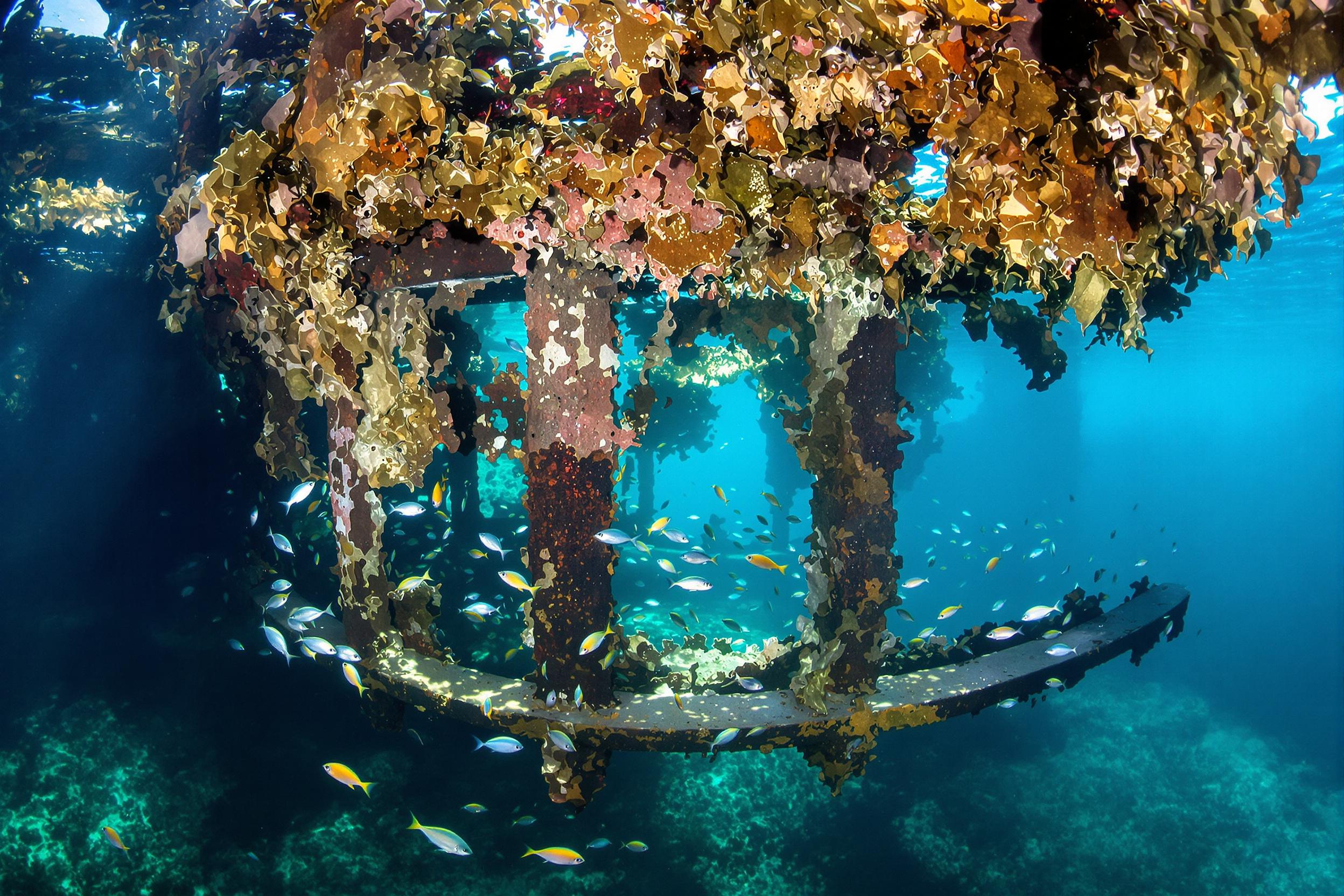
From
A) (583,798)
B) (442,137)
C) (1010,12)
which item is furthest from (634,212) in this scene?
(583,798)

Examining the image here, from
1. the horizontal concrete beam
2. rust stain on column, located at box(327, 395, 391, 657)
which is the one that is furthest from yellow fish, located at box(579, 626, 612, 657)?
rust stain on column, located at box(327, 395, 391, 657)

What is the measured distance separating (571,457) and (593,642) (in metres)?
1.42

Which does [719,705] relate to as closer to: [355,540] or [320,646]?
[355,540]

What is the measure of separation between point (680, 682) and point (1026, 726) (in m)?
14.4

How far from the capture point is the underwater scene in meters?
2.53

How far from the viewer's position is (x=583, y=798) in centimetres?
434

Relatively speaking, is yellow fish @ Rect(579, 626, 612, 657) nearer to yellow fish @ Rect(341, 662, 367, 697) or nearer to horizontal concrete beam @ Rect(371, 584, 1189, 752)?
horizontal concrete beam @ Rect(371, 584, 1189, 752)

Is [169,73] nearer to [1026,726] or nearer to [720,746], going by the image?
[720,746]

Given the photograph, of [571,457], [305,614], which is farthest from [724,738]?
[305,614]

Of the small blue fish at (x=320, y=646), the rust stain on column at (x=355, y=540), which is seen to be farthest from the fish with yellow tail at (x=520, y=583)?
the small blue fish at (x=320, y=646)

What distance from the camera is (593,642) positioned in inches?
164

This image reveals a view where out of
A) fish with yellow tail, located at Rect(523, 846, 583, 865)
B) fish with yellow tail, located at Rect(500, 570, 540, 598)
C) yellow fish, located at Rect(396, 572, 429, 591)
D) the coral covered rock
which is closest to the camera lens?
fish with yellow tail, located at Rect(500, 570, 540, 598)

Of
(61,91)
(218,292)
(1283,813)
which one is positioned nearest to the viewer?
(218,292)

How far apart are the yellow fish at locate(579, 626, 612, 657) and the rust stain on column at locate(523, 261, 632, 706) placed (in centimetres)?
4
